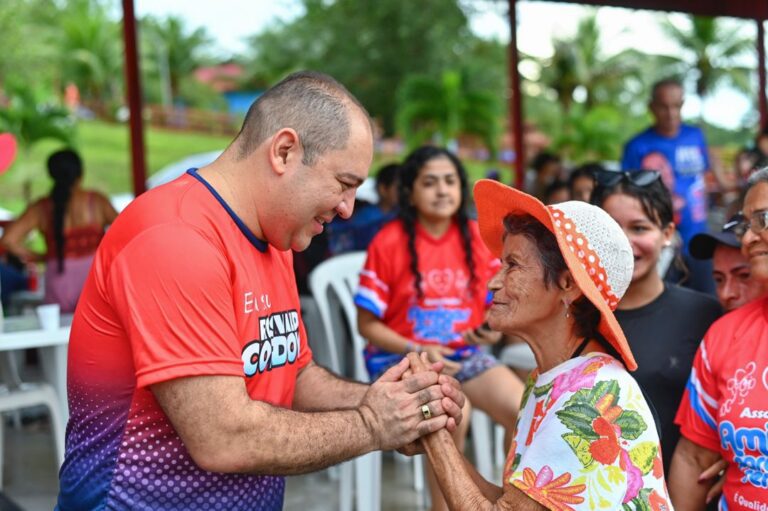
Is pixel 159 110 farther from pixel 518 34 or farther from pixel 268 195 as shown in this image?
pixel 268 195

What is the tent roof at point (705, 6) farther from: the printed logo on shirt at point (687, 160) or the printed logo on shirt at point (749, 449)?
the printed logo on shirt at point (749, 449)

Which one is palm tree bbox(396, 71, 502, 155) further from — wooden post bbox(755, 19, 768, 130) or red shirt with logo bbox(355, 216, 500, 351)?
red shirt with logo bbox(355, 216, 500, 351)

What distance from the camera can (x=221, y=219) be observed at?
1902 millimetres

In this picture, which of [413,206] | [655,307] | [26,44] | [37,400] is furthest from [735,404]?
[26,44]

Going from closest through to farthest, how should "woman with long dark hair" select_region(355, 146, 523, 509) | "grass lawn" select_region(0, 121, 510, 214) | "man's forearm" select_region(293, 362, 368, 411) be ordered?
"man's forearm" select_region(293, 362, 368, 411), "woman with long dark hair" select_region(355, 146, 523, 509), "grass lawn" select_region(0, 121, 510, 214)

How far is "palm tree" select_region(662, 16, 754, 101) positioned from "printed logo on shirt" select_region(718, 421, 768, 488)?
33850 mm

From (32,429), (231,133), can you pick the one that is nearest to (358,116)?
(32,429)

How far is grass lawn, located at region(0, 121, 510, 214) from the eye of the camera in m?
27.0

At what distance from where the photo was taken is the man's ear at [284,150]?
1872 millimetres

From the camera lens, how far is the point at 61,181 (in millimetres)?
5816

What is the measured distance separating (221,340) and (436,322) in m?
2.29

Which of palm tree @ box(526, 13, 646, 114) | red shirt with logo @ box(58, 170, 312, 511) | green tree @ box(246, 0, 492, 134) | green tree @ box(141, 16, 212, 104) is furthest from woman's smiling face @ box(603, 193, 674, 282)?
green tree @ box(141, 16, 212, 104)

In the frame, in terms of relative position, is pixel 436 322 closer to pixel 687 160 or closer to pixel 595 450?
pixel 595 450

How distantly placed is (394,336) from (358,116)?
6.62ft
